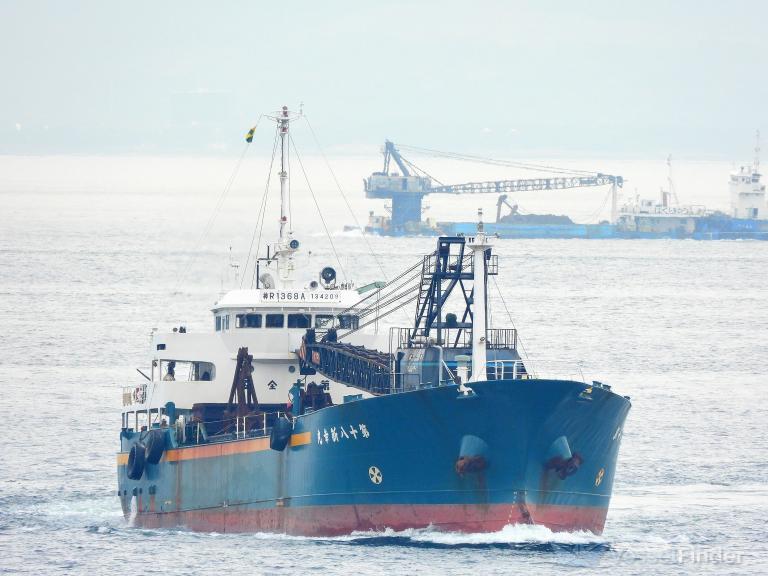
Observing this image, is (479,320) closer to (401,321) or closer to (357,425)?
(357,425)

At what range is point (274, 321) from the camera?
198 feet

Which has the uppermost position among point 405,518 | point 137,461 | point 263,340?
point 263,340

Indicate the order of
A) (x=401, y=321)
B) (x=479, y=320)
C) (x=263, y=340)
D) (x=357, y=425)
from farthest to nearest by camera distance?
(x=401, y=321)
(x=263, y=340)
(x=357, y=425)
(x=479, y=320)

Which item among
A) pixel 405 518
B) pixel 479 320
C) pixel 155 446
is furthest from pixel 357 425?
pixel 155 446

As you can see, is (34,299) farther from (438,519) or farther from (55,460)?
(438,519)

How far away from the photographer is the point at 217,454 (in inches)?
2203

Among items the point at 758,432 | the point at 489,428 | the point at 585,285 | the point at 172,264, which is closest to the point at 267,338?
the point at 489,428

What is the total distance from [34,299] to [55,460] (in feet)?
238

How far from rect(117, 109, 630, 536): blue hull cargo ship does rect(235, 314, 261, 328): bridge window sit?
0.15 feet

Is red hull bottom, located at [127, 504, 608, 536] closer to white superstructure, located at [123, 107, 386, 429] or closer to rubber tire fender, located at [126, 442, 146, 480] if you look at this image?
white superstructure, located at [123, 107, 386, 429]

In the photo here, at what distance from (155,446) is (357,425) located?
11710 millimetres

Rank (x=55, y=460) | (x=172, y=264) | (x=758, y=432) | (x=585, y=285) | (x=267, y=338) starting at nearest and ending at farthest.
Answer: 1. (x=267, y=338)
2. (x=55, y=460)
3. (x=758, y=432)
4. (x=172, y=264)
5. (x=585, y=285)

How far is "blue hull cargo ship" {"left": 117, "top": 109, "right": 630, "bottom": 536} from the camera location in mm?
48531

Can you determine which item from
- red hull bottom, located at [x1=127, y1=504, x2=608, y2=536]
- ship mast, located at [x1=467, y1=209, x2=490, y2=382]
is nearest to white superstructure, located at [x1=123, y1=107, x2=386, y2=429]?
red hull bottom, located at [x1=127, y1=504, x2=608, y2=536]
